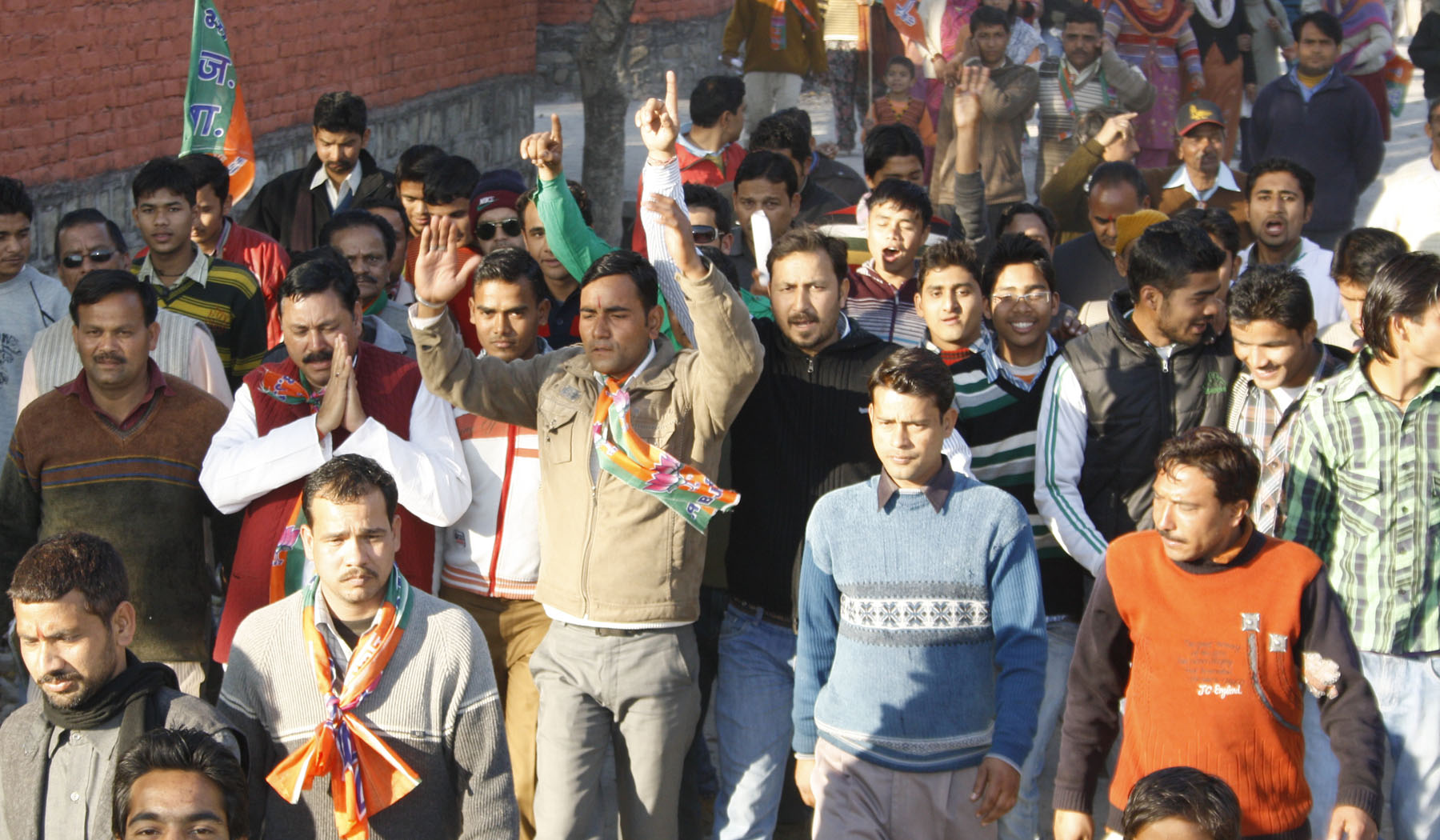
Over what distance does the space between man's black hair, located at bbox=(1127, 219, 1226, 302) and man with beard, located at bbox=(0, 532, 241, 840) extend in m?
3.13

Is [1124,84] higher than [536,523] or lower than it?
higher

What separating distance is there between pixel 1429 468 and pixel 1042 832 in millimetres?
1923

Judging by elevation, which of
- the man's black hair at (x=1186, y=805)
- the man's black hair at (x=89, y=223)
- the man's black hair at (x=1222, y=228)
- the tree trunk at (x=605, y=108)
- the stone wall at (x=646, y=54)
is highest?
the stone wall at (x=646, y=54)

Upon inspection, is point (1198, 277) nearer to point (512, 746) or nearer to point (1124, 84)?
point (512, 746)

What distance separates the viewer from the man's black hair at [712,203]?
662cm

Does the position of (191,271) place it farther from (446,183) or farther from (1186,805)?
(1186,805)

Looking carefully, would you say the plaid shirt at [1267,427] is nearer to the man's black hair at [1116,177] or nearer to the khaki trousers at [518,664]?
the khaki trousers at [518,664]

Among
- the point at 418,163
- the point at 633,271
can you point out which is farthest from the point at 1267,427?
the point at 418,163

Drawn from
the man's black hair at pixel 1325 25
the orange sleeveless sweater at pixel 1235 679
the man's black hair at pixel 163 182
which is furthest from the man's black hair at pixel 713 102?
the orange sleeveless sweater at pixel 1235 679

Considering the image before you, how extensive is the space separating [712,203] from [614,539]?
2330 millimetres

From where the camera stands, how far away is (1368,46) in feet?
43.4

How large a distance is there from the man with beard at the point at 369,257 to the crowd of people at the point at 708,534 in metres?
0.02

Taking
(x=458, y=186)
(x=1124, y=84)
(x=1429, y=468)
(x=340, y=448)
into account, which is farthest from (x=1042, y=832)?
(x=1124, y=84)

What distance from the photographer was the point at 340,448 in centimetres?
489
